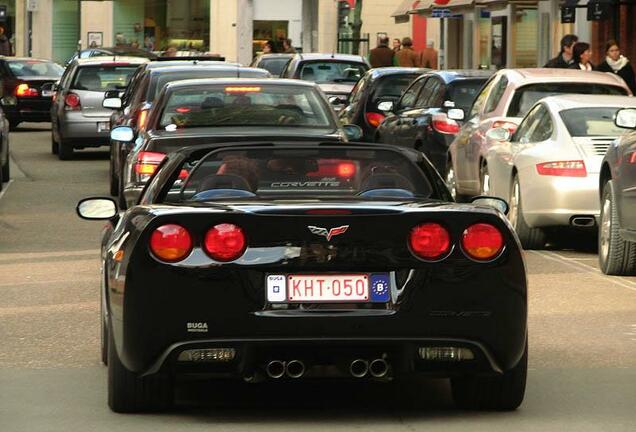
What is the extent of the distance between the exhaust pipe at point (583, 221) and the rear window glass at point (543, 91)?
3254mm

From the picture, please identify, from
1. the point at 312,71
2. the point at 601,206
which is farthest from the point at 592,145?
the point at 312,71

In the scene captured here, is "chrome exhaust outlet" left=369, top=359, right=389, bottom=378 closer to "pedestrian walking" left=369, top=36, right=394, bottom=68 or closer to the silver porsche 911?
the silver porsche 911

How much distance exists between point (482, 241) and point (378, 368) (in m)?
0.64

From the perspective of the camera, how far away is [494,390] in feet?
25.0

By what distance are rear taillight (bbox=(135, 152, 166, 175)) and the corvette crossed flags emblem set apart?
7.50m

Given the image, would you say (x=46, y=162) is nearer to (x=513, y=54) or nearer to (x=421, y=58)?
(x=421, y=58)

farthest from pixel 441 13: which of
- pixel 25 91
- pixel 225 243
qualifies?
pixel 225 243

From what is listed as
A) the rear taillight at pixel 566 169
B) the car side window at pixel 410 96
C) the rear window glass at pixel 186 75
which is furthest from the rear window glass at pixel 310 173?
the car side window at pixel 410 96

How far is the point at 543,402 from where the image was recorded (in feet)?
26.2

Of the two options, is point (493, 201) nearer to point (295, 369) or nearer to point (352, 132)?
point (295, 369)

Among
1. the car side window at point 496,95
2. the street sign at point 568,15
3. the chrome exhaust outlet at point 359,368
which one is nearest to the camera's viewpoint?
the chrome exhaust outlet at point 359,368

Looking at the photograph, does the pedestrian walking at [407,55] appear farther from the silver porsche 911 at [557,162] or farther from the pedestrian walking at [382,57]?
the silver porsche 911 at [557,162]

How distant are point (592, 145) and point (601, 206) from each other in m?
1.53

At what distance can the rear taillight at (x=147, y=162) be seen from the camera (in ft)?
47.9
